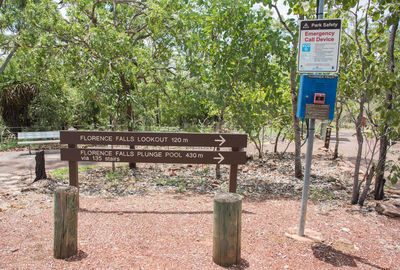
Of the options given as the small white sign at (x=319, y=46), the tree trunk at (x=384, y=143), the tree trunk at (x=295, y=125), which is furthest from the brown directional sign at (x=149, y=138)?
the tree trunk at (x=295, y=125)

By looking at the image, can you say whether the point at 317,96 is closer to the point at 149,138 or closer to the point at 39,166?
the point at 149,138

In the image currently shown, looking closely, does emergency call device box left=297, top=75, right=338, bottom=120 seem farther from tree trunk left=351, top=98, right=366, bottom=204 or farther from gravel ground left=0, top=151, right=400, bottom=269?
tree trunk left=351, top=98, right=366, bottom=204

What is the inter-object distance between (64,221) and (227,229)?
1.78 metres

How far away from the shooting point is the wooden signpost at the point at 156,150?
17.6 feet

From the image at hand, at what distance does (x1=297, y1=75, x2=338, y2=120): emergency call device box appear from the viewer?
12.1ft

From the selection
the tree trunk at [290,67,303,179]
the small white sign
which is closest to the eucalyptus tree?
the tree trunk at [290,67,303,179]

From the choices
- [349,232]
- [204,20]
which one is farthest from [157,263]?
[204,20]

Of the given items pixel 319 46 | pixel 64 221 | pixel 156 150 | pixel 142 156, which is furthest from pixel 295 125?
pixel 64 221

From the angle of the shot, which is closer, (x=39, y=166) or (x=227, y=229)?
(x=227, y=229)

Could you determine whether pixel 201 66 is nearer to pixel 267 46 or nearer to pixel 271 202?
pixel 267 46

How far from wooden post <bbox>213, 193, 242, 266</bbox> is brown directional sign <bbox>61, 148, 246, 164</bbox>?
7.04 ft

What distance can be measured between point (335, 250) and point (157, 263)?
220 centimetres

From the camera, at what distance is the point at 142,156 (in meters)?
5.47

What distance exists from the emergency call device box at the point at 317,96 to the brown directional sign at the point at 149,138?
1737 mm
